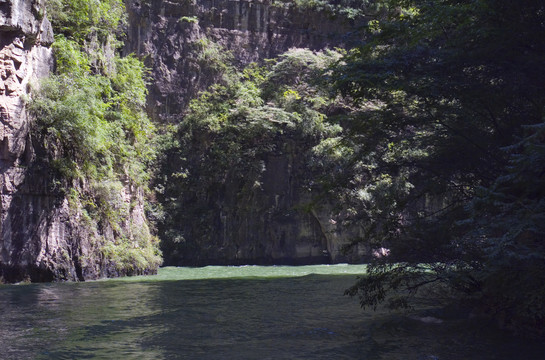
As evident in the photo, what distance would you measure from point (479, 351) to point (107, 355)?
4889mm

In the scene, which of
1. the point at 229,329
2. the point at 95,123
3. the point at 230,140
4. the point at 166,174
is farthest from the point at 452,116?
the point at 166,174

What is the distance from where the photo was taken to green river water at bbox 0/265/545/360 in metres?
7.42

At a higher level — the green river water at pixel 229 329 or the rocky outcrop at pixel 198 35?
the rocky outcrop at pixel 198 35

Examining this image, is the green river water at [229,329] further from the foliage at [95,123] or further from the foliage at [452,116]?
the foliage at [95,123]

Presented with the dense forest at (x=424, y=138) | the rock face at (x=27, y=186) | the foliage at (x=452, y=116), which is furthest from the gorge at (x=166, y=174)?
the foliage at (x=452, y=116)

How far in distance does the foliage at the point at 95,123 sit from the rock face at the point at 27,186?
44cm

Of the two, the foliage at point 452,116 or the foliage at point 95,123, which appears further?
the foliage at point 95,123

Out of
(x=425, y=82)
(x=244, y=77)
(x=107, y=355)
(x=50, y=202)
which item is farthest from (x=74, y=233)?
(x=244, y=77)

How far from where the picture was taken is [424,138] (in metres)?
10.3

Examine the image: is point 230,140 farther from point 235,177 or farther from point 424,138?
point 424,138

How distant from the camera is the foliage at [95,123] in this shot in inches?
679

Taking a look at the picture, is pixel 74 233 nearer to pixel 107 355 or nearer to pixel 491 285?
pixel 107 355

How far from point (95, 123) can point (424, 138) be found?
11.6 meters

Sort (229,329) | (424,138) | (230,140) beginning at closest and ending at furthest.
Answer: (229,329), (424,138), (230,140)
